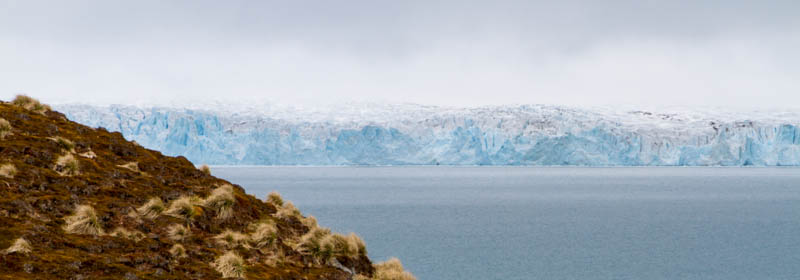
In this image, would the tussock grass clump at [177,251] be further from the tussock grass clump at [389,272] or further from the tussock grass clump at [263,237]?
the tussock grass clump at [389,272]

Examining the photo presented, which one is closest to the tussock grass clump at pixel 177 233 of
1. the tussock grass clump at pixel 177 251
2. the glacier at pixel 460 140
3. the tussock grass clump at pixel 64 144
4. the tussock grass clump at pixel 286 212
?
the tussock grass clump at pixel 177 251

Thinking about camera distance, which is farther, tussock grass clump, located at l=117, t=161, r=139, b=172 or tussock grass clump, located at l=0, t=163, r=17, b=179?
tussock grass clump, located at l=117, t=161, r=139, b=172

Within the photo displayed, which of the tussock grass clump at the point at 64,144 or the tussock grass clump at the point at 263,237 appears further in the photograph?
the tussock grass clump at the point at 64,144

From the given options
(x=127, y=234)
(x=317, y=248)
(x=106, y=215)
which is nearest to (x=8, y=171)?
(x=106, y=215)

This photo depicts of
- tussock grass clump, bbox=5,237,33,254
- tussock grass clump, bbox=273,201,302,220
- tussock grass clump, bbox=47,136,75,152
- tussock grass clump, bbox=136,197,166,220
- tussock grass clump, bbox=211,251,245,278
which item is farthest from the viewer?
tussock grass clump, bbox=273,201,302,220

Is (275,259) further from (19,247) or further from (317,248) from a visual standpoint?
(19,247)

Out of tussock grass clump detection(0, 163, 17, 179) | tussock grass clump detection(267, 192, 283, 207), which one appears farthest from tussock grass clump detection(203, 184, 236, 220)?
tussock grass clump detection(267, 192, 283, 207)

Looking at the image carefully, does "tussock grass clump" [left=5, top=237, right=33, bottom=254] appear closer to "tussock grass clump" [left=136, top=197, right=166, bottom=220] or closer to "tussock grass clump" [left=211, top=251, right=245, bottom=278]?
"tussock grass clump" [left=211, top=251, right=245, bottom=278]

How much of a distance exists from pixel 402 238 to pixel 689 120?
476 ft

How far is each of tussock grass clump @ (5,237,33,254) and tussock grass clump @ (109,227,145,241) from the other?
1285mm

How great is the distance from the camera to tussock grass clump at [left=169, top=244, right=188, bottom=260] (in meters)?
6.76

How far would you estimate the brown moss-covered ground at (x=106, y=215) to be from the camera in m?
5.85

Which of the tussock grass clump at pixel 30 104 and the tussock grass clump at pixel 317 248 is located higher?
the tussock grass clump at pixel 30 104

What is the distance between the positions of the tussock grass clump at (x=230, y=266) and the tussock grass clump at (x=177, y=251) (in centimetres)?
34
